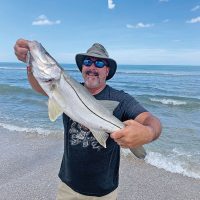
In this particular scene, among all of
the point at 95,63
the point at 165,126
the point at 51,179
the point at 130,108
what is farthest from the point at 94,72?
the point at 165,126

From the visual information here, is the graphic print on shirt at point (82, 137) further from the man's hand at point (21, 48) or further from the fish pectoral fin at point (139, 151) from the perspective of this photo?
the man's hand at point (21, 48)

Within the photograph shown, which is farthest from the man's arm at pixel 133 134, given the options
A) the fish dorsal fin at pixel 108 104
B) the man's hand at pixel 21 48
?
the man's hand at pixel 21 48

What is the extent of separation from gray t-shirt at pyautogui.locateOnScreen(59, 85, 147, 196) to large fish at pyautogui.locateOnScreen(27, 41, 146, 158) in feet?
1.62

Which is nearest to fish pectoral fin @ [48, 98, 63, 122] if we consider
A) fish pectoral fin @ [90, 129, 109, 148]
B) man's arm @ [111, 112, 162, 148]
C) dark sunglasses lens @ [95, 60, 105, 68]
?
fish pectoral fin @ [90, 129, 109, 148]

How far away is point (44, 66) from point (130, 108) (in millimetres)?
994

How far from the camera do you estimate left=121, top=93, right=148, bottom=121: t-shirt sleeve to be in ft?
10.7

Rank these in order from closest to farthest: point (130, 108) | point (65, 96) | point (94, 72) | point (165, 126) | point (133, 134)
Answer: point (133, 134), point (65, 96), point (130, 108), point (94, 72), point (165, 126)

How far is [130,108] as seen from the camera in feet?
10.9

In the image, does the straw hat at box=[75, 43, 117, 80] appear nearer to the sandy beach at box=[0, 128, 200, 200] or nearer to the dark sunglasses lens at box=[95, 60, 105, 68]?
the dark sunglasses lens at box=[95, 60, 105, 68]

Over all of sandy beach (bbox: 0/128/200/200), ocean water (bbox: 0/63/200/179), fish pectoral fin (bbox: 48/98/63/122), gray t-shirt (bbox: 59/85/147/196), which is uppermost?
fish pectoral fin (bbox: 48/98/63/122)

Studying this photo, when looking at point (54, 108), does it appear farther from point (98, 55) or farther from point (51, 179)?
point (51, 179)

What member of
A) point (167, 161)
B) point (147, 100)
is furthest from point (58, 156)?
point (147, 100)

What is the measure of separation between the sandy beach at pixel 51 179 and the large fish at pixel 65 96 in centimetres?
299

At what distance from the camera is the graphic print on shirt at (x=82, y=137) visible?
3324 mm
